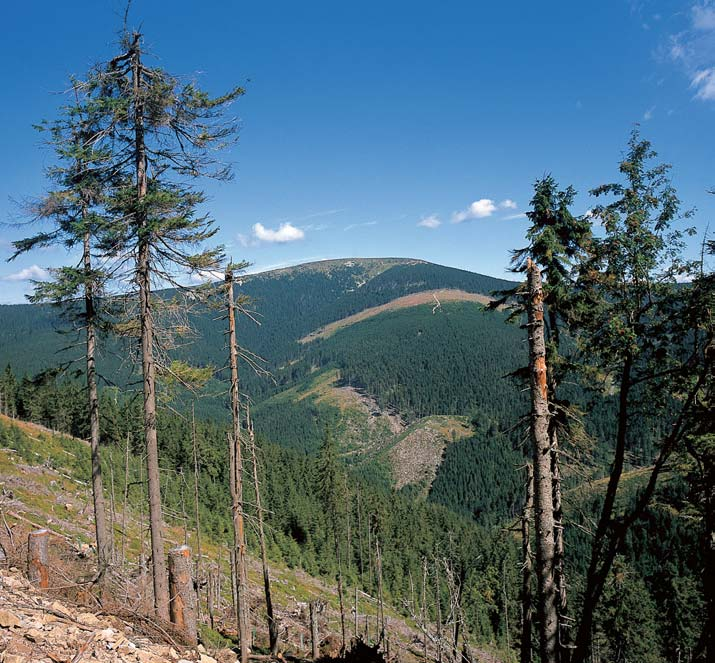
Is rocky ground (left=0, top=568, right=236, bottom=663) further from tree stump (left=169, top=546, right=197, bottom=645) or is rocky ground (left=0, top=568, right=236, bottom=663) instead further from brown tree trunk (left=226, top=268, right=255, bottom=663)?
brown tree trunk (left=226, top=268, right=255, bottom=663)

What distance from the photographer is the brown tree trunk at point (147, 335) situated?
10.0 m

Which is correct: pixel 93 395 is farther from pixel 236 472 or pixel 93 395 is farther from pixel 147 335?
pixel 236 472

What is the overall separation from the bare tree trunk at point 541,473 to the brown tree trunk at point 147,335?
7.39 meters

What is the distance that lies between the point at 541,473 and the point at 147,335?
27.3 ft

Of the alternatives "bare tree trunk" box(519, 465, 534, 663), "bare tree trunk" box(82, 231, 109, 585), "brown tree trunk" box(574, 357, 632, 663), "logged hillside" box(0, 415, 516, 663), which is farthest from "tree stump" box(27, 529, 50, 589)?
"bare tree trunk" box(519, 465, 534, 663)

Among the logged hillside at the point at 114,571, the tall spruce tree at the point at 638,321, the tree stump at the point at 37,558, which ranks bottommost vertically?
the logged hillside at the point at 114,571

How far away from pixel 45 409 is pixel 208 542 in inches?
1522

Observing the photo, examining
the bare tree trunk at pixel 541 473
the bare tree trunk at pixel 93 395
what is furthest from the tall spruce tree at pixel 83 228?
the bare tree trunk at pixel 541 473

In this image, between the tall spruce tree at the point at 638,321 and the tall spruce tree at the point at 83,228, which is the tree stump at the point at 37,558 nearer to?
the tall spruce tree at the point at 83,228

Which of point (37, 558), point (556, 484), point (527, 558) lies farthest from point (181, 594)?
point (556, 484)

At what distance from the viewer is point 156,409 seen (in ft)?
36.4

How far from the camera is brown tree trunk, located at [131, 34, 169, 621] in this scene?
10.0 metres

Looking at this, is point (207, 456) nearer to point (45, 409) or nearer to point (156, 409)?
point (45, 409)

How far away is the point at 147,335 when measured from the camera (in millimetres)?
10539
